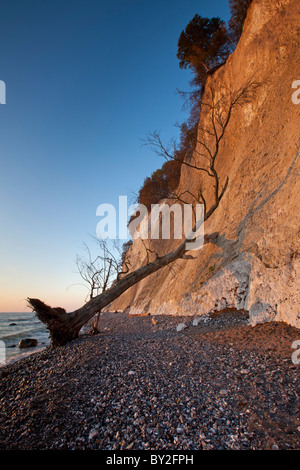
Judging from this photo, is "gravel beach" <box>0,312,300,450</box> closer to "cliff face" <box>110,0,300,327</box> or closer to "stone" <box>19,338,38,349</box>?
"cliff face" <box>110,0,300,327</box>

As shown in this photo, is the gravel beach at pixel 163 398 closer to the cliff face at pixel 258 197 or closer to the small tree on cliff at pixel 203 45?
the cliff face at pixel 258 197

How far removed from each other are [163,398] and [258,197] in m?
7.86

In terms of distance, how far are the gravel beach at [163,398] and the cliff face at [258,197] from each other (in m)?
1.63

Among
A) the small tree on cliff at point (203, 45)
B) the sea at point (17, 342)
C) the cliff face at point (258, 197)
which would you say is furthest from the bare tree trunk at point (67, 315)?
the small tree on cliff at point (203, 45)

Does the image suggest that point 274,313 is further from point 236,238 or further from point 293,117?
point 293,117

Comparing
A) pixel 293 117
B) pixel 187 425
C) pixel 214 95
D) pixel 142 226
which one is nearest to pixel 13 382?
pixel 187 425

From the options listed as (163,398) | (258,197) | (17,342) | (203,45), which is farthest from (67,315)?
(203,45)

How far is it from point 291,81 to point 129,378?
12.3m

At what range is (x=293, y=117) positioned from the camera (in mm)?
8352

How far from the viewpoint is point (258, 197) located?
8.65m

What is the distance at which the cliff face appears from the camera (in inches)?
248

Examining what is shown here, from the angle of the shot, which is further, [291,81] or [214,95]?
[214,95]

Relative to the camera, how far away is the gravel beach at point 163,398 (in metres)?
2.62

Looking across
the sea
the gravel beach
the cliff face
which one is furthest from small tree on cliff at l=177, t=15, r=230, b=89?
the sea
